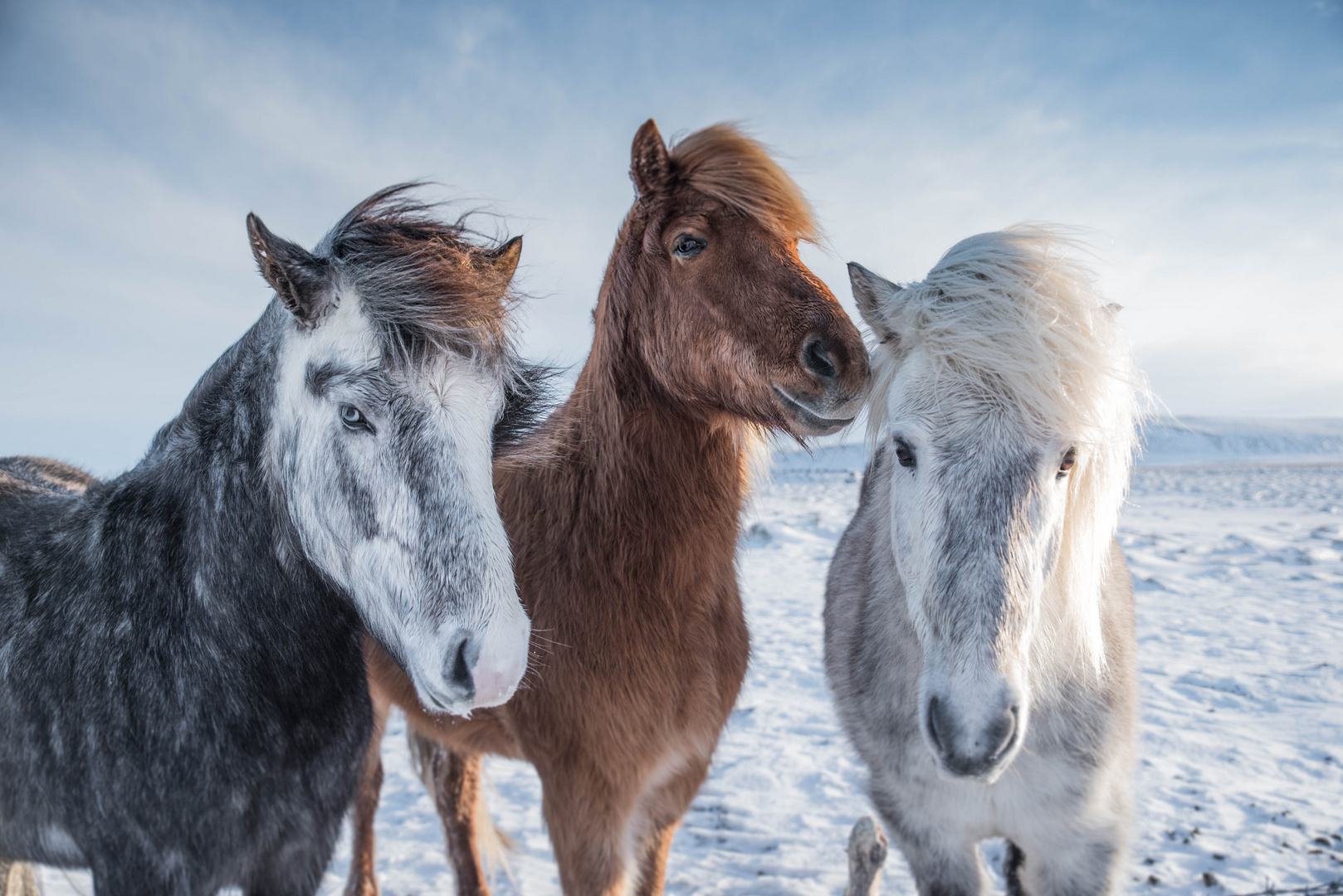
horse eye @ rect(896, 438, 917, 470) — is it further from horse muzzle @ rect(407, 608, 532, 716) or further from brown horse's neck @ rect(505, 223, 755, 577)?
horse muzzle @ rect(407, 608, 532, 716)

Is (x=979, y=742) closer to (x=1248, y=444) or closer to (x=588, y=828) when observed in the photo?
(x=588, y=828)

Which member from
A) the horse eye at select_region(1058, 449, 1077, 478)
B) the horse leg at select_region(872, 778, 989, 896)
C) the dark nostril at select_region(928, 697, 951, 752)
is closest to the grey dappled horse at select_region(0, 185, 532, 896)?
the dark nostril at select_region(928, 697, 951, 752)

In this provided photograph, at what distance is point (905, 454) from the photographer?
69.4 inches

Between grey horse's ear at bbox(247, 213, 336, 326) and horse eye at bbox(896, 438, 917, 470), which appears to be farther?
horse eye at bbox(896, 438, 917, 470)

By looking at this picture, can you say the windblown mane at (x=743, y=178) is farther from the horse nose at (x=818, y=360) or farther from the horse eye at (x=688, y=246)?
the horse nose at (x=818, y=360)

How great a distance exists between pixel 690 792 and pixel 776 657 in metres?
3.70

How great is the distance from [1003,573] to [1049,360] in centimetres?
57

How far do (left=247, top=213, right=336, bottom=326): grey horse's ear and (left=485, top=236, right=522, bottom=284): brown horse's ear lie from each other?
0.47m

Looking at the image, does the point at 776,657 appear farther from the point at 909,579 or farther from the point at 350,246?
the point at 350,246

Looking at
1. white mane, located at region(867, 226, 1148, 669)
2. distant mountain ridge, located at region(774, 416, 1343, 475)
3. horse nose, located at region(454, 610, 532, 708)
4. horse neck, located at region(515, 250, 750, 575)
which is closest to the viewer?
horse nose, located at region(454, 610, 532, 708)

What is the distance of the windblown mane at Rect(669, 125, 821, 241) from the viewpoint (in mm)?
2145

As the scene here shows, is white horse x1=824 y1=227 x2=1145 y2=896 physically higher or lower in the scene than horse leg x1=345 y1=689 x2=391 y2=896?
higher

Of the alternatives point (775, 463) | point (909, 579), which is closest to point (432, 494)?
point (909, 579)

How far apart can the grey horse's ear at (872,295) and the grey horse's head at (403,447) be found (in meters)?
1.15
